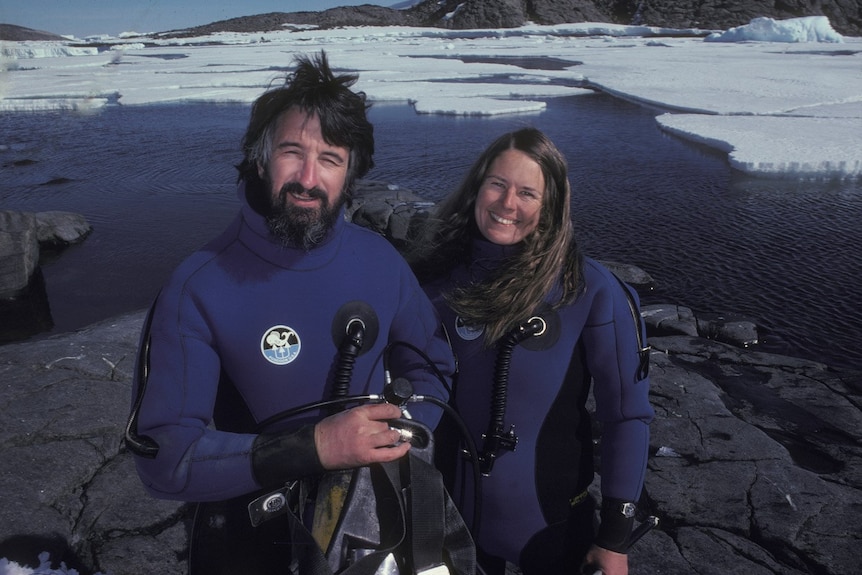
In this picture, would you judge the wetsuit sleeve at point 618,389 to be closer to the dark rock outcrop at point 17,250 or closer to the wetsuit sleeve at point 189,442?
the wetsuit sleeve at point 189,442

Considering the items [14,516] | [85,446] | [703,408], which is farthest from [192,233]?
[703,408]

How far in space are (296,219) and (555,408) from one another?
3.20 feet

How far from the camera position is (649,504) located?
9.82ft

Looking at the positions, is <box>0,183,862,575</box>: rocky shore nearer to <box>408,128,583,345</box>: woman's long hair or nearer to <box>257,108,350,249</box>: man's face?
<box>408,128,583,345</box>: woman's long hair

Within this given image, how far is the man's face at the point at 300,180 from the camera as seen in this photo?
158 centimetres

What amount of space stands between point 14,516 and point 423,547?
2405 millimetres

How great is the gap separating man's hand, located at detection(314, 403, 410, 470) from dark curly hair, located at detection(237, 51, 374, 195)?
712 mm

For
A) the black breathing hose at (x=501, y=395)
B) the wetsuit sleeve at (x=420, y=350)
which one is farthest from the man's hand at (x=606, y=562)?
the wetsuit sleeve at (x=420, y=350)

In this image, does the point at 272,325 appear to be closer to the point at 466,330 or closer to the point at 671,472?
the point at 466,330

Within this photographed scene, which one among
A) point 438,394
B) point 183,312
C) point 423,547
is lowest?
point 423,547

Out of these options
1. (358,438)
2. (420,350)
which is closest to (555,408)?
(420,350)

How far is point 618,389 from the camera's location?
5.92 ft

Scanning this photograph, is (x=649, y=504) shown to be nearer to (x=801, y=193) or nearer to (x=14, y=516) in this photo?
(x=14, y=516)

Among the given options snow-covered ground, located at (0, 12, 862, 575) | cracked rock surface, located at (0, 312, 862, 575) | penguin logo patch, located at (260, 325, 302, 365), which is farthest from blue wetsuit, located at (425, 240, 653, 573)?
snow-covered ground, located at (0, 12, 862, 575)
